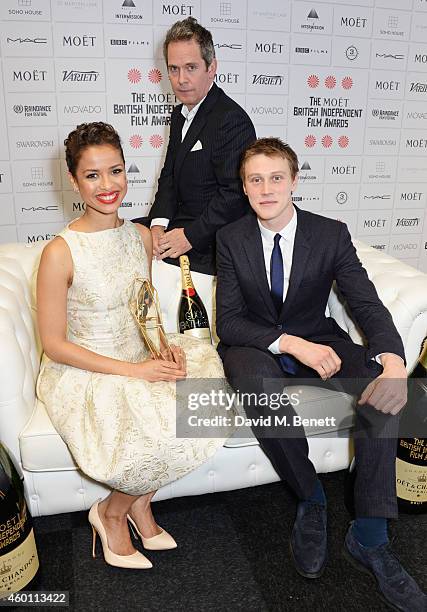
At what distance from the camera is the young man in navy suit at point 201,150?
7.61ft

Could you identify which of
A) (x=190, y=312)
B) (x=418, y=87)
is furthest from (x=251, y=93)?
(x=190, y=312)

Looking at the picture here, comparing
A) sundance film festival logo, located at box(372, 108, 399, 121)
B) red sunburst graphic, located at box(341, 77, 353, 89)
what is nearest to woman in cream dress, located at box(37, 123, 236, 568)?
red sunburst graphic, located at box(341, 77, 353, 89)

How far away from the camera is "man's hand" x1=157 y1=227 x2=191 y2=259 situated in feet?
7.82

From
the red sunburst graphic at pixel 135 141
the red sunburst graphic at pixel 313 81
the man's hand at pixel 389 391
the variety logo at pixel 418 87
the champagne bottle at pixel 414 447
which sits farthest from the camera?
the variety logo at pixel 418 87

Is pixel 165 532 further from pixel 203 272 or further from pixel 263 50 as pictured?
pixel 263 50

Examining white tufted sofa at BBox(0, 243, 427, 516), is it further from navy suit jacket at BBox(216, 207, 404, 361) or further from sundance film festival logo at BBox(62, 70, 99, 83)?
sundance film festival logo at BBox(62, 70, 99, 83)

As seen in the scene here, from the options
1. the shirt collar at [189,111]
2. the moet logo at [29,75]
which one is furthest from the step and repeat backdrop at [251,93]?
the shirt collar at [189,111]

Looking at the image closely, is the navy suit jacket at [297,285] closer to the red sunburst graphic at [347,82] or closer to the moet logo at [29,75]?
the moet logo at [29,75]

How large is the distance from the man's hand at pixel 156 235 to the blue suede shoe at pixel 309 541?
1.17 meters

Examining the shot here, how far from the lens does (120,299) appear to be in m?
1.88

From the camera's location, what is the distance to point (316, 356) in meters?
1.80

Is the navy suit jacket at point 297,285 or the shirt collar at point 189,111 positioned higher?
the shirt collar at point 189,111

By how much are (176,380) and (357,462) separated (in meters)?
0.62

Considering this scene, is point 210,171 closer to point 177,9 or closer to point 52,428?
point 52,428
